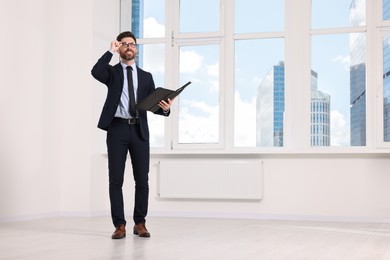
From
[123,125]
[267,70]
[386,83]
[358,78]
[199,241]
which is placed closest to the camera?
[199,241]

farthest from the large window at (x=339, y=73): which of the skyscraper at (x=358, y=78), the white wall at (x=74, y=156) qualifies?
the white wall at (x=74, y=156)

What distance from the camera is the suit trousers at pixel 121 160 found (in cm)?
423

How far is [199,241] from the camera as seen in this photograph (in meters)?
4.09

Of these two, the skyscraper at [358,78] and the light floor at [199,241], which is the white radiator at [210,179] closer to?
the light floor at [199,241]

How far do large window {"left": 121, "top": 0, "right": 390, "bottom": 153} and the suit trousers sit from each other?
2.30 metres

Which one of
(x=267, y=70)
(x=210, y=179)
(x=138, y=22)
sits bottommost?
(x=210, y=179)

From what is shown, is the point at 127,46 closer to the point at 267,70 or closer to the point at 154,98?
the point at 154,98

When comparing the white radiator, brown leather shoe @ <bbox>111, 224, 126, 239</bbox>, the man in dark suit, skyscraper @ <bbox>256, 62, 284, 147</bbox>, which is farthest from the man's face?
skyscraper @ <bbox>256, 62, 284, 147</bbox>

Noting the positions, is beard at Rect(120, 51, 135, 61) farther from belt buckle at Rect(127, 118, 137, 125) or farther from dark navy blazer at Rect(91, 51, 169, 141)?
belt buckle at Rect(127, 118, 137, 125)

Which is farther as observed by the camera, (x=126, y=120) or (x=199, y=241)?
(x=126, y=120)

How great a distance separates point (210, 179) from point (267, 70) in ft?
4.38

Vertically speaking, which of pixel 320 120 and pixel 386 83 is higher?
pixel 386 83

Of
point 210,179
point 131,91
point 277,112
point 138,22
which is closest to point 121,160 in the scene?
point 131,91

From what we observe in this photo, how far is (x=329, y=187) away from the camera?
6.04 m
